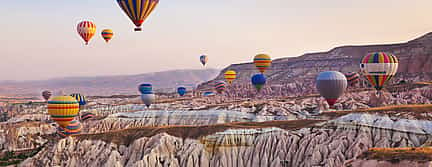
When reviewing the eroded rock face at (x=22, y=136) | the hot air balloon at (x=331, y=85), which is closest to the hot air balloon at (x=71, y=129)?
the eroded rock face at (x=22, y=136)

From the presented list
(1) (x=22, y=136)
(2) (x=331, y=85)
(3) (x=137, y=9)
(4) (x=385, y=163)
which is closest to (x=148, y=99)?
(1) (x=22, y=136)

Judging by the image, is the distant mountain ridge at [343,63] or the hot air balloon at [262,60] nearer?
the hot air balloon at [262,60]

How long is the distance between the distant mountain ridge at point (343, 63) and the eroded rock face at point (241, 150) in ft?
219

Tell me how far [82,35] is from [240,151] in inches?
1941

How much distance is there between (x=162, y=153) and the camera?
1954 inches

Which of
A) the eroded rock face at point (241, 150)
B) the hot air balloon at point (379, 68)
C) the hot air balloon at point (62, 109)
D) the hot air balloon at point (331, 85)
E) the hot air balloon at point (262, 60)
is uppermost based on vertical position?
the hot air balloon at point (262, 60)

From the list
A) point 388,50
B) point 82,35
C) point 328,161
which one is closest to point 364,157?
point 328,161

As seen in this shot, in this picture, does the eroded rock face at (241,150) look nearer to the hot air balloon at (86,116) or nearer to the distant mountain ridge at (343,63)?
the hot air balloon at (86,116)

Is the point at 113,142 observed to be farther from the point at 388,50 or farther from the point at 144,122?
the point at 388,50

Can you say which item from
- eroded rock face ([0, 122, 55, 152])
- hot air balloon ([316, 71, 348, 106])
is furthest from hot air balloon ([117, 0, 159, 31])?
eroded rock face ([0, 122, 55, 152])

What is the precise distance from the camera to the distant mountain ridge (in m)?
113

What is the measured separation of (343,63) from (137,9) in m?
103

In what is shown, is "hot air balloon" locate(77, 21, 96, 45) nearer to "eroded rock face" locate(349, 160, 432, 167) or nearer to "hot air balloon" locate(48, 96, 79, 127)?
"hot air balloon" locate(48, 96, 79, 127)

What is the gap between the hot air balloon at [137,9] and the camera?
54559mm
